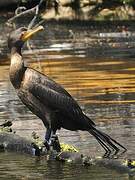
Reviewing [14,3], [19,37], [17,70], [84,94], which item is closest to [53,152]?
[17,70]

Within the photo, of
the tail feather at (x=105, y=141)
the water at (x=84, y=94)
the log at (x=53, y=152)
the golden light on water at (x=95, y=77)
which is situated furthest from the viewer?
the golden light on water at (x=95, y=77)

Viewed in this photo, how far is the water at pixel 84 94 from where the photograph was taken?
453 inches

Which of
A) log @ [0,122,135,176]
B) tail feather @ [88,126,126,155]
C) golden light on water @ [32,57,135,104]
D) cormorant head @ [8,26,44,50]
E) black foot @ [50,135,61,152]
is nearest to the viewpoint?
log @ [0,122,135,176]

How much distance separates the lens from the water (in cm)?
1151

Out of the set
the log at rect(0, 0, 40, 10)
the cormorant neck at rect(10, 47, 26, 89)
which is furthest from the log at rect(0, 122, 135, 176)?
the log at rect(0, 0, 40, 10)

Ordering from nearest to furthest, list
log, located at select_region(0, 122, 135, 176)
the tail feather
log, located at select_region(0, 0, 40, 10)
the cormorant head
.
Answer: log, located at select_region(0, 122, 135, 176), the tail feather, the cormorant head, log, located at select_region(0, 0, 40, 10)

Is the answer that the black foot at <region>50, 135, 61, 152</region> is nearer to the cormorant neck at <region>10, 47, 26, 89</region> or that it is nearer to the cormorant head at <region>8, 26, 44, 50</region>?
A: the cormorant neck at <region>10, 47, 26, 89</region>

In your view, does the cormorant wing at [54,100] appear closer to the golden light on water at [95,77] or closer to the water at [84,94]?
the water at [84,94]

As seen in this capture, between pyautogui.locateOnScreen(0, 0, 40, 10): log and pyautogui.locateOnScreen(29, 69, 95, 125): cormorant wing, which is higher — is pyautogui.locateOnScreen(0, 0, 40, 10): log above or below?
above

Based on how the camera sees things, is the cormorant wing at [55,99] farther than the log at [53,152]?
Yes

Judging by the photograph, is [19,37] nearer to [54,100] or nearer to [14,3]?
[54,100]

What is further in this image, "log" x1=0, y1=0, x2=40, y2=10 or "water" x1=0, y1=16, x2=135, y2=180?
"log" x1=0, y1=0, x2=40, y2=10

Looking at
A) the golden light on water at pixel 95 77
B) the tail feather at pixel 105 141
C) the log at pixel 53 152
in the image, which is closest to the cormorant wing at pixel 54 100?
the tail feather at pixel 105 141

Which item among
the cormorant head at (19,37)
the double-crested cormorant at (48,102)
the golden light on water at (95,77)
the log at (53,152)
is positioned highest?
the cormorant head at (19,37)
